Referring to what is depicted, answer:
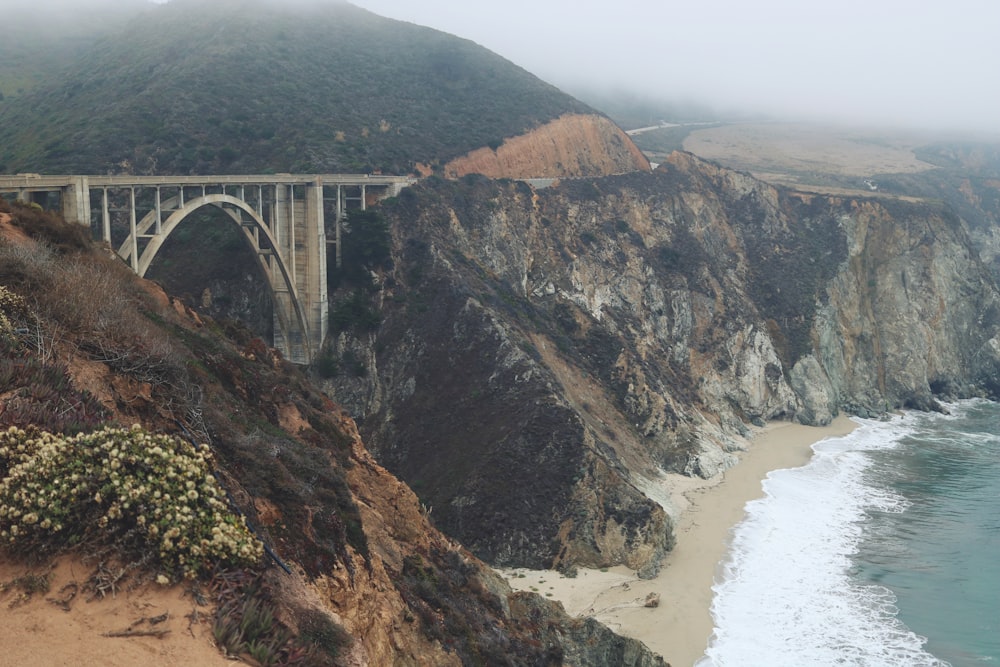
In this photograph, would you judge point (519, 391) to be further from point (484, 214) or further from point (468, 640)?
point (468, 640)

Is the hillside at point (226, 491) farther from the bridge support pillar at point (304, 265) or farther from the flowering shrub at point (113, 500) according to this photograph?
the bridge support pillar at point (304, 265)

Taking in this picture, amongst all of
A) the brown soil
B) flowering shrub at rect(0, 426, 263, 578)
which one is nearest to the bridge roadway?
flowering shrub at rect(0, 426, 263, 578)

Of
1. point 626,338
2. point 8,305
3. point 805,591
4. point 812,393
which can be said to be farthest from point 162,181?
point 812,393

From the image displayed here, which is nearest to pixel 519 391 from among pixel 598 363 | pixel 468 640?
pixel 598 363

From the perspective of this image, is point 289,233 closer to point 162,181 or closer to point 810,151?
point 162,181

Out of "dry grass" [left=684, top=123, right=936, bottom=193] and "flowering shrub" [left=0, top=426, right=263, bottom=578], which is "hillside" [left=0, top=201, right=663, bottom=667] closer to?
"flowering shrub" [left=0, top=426, right=263, bottom=578]
